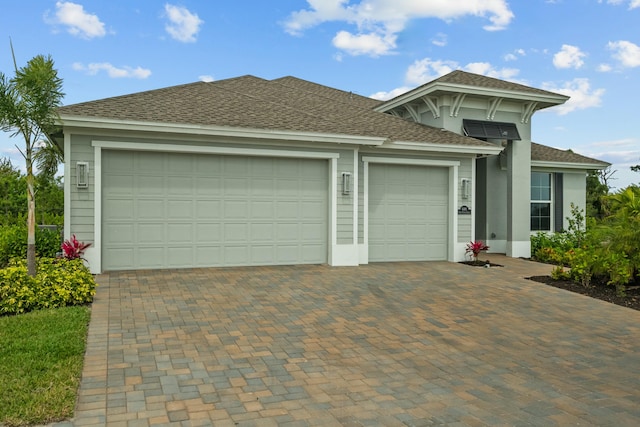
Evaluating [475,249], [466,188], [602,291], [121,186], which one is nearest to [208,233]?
[121,186]

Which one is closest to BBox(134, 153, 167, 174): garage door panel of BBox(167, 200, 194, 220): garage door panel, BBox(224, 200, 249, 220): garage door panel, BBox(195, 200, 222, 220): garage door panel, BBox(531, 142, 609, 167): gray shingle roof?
BBox(167, 200, 194, 220): garage door panel

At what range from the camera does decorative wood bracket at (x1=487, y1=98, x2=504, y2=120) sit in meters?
14.8

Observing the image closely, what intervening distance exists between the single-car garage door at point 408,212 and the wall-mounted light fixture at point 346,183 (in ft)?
3.12

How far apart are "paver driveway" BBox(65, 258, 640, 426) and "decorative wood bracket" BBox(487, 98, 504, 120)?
23.2ft

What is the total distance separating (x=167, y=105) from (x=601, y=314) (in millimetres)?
9381

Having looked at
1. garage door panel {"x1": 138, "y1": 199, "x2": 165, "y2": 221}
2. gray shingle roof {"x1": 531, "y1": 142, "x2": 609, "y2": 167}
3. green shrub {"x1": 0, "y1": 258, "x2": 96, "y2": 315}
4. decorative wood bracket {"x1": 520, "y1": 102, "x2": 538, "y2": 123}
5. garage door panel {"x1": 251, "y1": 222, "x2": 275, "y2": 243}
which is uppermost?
decorative wood bracket {"x1": 520, "y1": 102, "x2": 538, "y2": 123}

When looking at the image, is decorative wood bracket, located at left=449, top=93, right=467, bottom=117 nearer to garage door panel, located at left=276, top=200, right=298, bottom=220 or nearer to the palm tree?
garage door panel, located at left=276, top=200, right=298, bottom=220

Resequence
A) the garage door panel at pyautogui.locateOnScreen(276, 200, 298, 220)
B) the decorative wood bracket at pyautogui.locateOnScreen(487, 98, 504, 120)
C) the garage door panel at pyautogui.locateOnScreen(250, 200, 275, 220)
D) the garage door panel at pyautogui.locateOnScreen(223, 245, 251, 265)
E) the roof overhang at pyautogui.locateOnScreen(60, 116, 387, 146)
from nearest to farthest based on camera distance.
→ the roof overhang at pyautogui.locateOnScreen(60, 116, 387, 146)
the garage door panel at pyautogui.locateOnScreen(223, 245, 251, 265)
the garage door panel at pyautogui.locateOnScreen(250, 200, 275, 220)
the garage door panel at pyautogui.locateOnScreen(276, 200, 298, 220)
the decorative wood bracket at pyautogui.locateOnScreen(487, 98, 504, 120)

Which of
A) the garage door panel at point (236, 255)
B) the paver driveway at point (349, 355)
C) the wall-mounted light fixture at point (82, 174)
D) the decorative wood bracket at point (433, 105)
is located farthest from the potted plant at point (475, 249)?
the wall-mounted light fixture at point (82, 174)

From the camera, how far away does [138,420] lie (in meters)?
3.77

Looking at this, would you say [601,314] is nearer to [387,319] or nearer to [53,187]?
[387,319]

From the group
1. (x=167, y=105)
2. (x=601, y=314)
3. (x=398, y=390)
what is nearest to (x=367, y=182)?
(x=167, y=105)

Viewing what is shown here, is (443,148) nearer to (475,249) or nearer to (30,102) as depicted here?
(475,249)

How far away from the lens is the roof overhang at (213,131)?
30.7 ft
